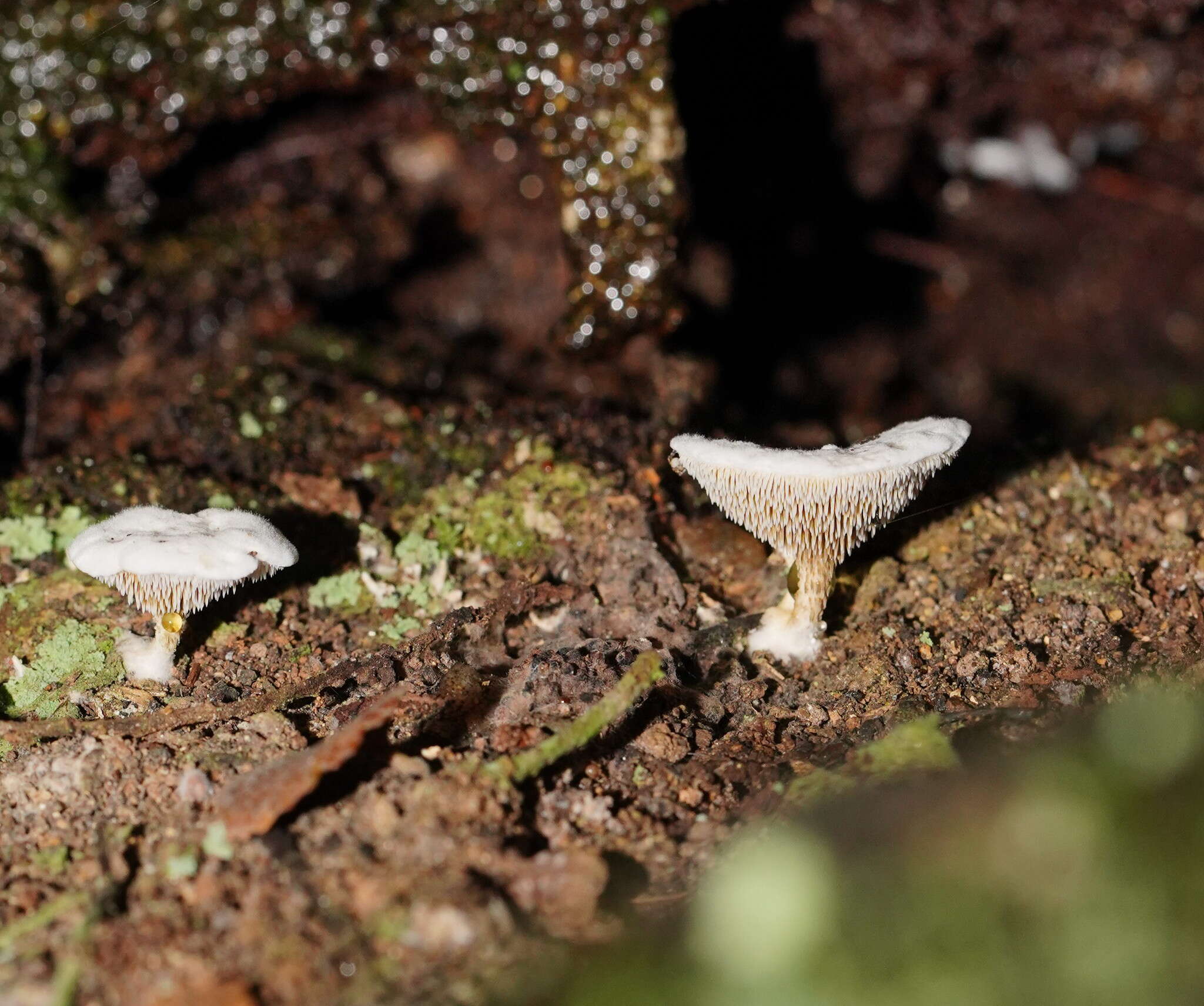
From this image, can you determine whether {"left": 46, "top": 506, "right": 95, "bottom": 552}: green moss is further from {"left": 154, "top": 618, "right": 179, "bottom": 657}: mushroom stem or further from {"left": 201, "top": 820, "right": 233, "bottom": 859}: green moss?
{"left": 201, "top": 820, "right": 233, "bottom": 859}: green moss

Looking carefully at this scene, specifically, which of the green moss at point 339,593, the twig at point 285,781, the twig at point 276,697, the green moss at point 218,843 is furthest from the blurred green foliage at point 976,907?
the green moss at point 339,593

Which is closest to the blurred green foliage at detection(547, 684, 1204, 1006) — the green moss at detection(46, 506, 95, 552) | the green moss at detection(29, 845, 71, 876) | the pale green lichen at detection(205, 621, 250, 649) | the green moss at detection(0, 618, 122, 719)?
the green moss at detection(29, 845, 71, 876)

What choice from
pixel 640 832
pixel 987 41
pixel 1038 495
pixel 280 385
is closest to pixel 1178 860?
pixel 640 832

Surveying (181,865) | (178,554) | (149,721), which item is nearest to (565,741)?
(181,865)

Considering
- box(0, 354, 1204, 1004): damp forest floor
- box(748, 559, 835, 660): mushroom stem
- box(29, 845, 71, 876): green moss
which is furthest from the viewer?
box(748, 559, 835, 660): mushroom stem

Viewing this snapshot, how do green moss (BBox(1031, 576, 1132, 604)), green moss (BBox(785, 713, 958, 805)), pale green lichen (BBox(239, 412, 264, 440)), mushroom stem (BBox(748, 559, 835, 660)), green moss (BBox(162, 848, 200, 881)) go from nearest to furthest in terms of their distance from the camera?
1. green moss (BBox(162, 848, 200, 881))
2. green moss (BBox(785, 713, 958, 805))
3. mushroom stem (BBox(748, 559, 835, 660))
4. green moss (BBox(1031, 576, 1132, 604))
5. pale green lichen (BBox(239, 412, 264, 440))

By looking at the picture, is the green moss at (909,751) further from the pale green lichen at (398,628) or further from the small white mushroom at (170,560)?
the small white mushroom at (170,560)

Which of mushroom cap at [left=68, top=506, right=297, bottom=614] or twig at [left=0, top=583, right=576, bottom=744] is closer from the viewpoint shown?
mushroom cap at [left=68, top=506, right=297, bottom=614]
